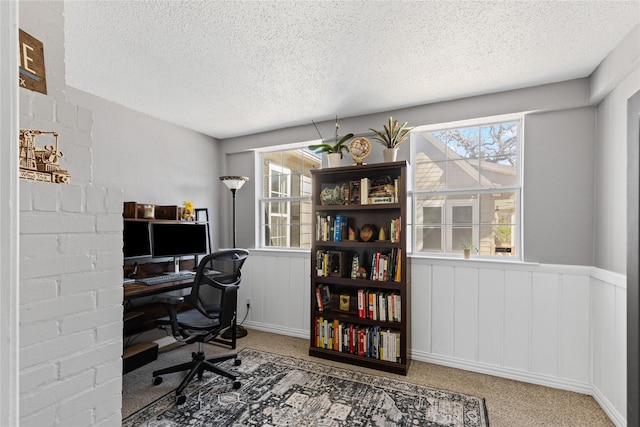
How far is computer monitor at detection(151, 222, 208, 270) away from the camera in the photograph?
2.79 metres

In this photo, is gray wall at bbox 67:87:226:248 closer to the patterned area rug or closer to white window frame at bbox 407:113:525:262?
the patterned area rug

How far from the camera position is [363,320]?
2697 millimetres

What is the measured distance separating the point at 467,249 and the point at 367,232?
2.92 ft

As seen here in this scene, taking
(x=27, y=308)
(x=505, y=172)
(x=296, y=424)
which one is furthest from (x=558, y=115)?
(x=27, y=308)

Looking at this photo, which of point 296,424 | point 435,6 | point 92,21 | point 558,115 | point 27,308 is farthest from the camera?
point 558,115

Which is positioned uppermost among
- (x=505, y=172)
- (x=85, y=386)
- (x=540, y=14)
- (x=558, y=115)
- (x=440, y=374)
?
(x=540, y=14)

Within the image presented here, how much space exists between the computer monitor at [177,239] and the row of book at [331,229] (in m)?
1.31

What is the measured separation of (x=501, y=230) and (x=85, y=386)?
2.95 meters

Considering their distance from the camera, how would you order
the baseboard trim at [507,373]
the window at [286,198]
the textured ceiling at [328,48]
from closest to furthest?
the textured ceiling at [328,48], the baseboard trim at [507,373], the window at [286,198]

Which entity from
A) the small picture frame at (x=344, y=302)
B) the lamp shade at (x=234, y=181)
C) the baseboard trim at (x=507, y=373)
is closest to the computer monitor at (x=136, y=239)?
the lamp shade at (x=234, y=181)

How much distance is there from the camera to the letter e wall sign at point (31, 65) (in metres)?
1.10

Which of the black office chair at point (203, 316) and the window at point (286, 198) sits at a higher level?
the window at point (286, 198)

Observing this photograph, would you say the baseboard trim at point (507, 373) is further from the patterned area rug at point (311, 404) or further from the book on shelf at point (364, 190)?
the book on shelf at point (364, 190)

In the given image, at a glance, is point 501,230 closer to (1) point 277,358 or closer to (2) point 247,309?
(1) point 277,358
